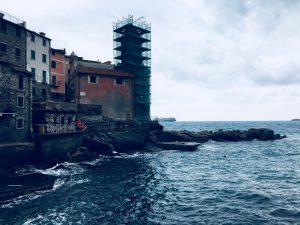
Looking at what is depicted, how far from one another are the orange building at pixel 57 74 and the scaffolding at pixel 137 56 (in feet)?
40.3

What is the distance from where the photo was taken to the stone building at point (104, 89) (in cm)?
5184

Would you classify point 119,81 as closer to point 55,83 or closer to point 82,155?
point 55,83

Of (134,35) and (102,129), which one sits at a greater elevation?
(134,35)

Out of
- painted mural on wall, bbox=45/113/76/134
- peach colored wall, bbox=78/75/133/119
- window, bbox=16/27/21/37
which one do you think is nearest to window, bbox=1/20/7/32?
window, bbox=16/27/21/37

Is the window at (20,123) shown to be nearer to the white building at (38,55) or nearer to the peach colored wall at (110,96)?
the white building at (38,55)

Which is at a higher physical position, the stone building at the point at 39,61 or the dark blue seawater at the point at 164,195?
the stone building at the point at 39,61

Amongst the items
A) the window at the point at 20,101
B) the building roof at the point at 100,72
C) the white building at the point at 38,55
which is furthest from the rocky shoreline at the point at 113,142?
the white building at the point at 38,55

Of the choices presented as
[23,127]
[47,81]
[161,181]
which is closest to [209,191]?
[161,181]

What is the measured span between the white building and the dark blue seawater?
20.7 meters

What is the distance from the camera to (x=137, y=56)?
61062 mm

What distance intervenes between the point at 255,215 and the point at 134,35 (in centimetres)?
4830

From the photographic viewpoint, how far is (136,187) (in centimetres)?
2916

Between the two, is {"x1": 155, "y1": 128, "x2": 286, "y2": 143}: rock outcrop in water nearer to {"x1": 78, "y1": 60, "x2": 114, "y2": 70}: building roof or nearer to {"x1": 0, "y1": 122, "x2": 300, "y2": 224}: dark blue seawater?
{"x1": 78, "y1": 60, "x2": 114, "y2": 70}: building roof

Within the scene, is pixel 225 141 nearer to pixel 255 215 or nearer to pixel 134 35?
pixel 134 35
